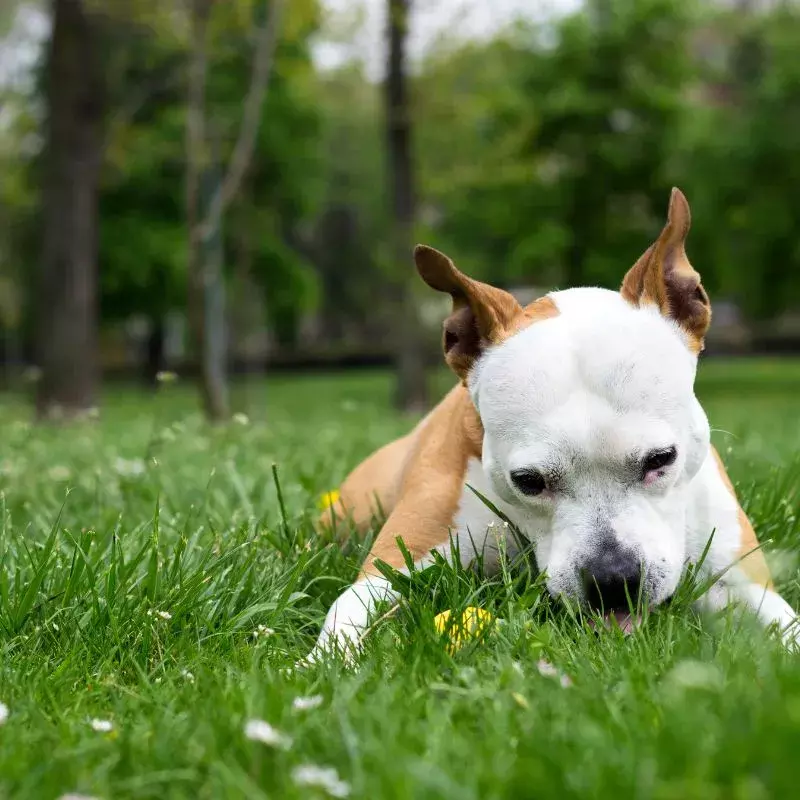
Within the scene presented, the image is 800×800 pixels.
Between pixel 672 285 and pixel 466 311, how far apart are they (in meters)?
0.61

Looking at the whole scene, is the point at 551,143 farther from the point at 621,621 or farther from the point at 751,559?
the point at 621,621

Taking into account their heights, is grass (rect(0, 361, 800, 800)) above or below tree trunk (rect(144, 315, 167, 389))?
above

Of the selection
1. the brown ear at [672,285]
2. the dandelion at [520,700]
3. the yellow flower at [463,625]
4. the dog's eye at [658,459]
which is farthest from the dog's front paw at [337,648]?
the brown ear at [672,285]

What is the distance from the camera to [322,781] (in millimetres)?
1566

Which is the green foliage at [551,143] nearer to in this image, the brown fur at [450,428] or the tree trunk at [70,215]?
the tree trunk at [70,215]

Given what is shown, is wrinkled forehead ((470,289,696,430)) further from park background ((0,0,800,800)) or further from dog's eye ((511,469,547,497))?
park background ((0,0,800,800))

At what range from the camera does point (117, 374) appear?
32.2 m

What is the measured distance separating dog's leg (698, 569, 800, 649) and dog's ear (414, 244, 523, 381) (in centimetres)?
96

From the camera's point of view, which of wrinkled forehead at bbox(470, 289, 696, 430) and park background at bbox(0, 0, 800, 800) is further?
wrinkled forehead at bbox(470, 289, 696, 430)

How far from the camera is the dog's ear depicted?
2793mm

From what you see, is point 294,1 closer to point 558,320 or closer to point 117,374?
point 558,320

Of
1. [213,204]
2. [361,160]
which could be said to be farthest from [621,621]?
[361,160]

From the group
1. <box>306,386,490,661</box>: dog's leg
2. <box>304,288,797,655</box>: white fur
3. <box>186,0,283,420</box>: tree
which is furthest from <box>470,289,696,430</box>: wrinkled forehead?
<box>186,0,283,420</box>: tree

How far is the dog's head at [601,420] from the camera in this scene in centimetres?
252
